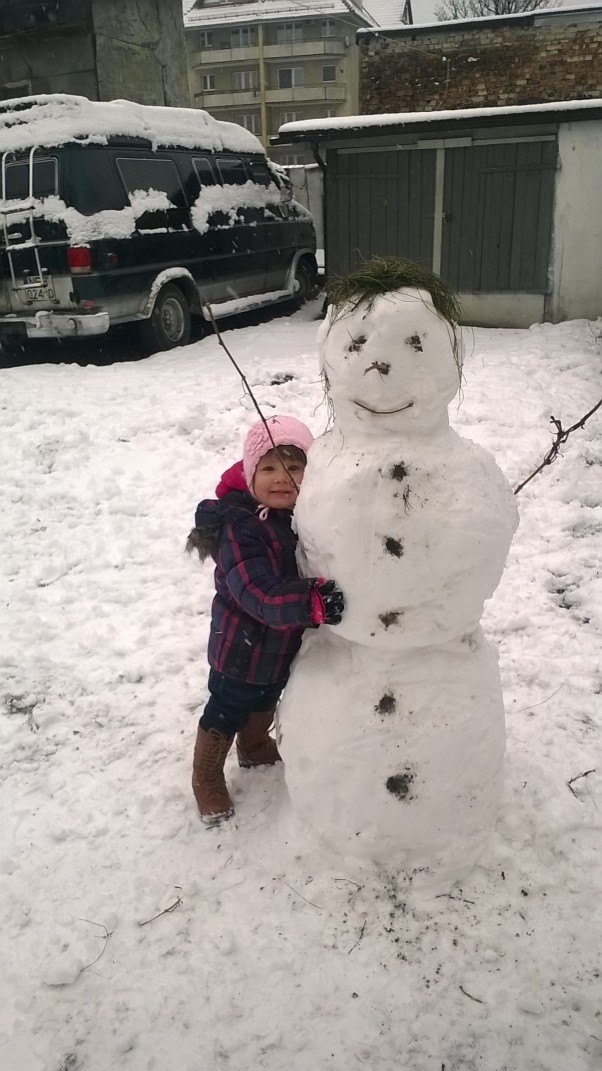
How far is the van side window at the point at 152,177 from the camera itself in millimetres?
7570

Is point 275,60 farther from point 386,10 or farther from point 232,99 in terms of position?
point 386,10

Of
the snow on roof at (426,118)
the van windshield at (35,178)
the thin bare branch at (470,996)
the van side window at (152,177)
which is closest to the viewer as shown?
the thin bare branch at (470,996)

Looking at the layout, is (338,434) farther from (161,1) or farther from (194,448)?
(161,1)

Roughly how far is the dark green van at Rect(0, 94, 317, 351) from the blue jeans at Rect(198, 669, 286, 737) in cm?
560

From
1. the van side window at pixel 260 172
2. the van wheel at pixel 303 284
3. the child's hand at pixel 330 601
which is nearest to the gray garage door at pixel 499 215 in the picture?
the van wheel at pixel 303 284

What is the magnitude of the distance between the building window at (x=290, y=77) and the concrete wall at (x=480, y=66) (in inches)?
832

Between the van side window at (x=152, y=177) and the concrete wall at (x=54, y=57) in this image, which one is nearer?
the van side window at (x=152, y=177)

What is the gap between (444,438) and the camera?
206 cm

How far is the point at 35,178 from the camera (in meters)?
7.14

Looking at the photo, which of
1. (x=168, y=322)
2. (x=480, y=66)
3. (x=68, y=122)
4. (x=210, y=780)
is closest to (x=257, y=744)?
(x=210, y=780)

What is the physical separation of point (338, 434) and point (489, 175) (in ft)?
29.0

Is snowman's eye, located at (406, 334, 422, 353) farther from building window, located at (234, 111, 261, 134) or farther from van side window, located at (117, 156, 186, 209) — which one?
building window, located at (234, 111, 261, 134)

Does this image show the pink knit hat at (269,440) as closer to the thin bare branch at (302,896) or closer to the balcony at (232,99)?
the thin bare branch at (302,896)

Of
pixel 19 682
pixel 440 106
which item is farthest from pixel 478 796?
pixel 440 106
